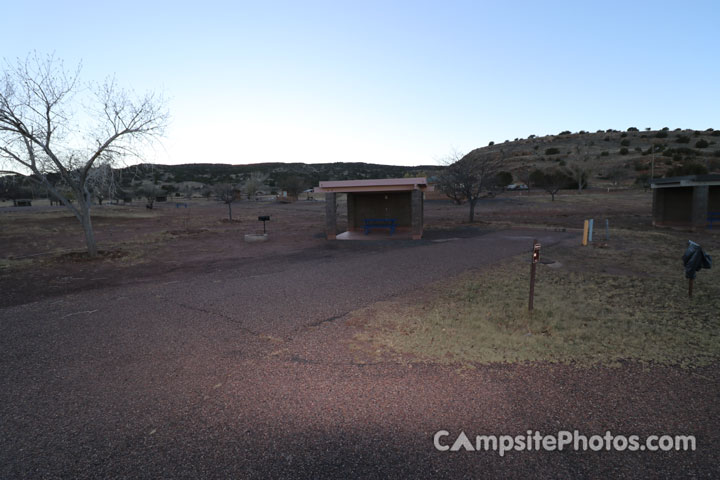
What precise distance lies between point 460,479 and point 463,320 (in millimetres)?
3115

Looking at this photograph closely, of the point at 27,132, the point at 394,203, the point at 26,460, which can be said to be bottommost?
the point at 26,460

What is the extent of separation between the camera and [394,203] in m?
18.8

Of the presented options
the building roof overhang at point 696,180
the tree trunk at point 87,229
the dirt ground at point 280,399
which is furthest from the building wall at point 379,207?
the dirt ground at point 280,399

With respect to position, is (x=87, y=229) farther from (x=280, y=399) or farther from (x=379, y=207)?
(x=280, y=399)

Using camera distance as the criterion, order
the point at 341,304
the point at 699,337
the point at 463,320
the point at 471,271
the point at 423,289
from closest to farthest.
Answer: the point at 699,337, the point at 463,320, the point at 341,304, the point at 423,289, the point at 471,271

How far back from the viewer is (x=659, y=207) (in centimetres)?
1934

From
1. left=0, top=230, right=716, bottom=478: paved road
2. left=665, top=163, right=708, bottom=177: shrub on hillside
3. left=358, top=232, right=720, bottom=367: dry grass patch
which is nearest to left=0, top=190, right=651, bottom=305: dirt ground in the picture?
left=0, top=230, right=716, bottom=478: paved road

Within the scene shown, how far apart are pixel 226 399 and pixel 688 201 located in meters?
23.2

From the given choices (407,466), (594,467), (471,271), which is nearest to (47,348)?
(407,466)

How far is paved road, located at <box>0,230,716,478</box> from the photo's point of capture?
2693mm

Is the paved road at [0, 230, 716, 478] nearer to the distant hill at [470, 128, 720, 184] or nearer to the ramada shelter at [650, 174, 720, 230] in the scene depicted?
the ramada shelter at [650, 174, 720, 230]

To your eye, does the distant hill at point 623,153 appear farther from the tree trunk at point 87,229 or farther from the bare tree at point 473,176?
the tree trunk at point 87,229

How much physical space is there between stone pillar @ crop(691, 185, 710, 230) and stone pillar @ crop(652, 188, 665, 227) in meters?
2.74

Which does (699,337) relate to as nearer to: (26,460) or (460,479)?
(460,479)
